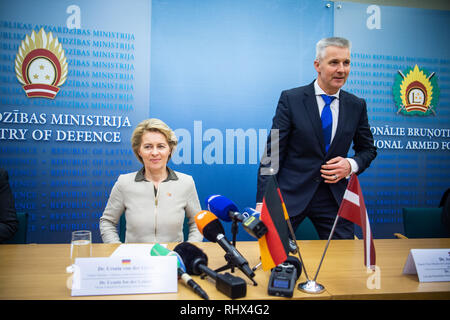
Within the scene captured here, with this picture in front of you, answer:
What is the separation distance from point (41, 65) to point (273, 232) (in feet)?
9.62

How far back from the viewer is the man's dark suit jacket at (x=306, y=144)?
2.11 metres

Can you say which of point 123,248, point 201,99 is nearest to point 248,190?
point 201,99

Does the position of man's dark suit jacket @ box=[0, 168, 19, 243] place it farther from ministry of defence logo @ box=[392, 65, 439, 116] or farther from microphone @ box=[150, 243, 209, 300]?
ministry of defence logo @ box=[392, 65, 439, 116]

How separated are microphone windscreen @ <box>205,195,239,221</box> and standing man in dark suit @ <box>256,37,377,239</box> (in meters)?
0.76

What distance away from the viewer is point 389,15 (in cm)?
359

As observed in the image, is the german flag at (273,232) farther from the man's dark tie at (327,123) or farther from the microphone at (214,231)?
the man's dark tie at (327,123)

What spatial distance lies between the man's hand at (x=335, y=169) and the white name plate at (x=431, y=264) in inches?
33.0

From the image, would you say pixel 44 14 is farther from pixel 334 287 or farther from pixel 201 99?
pixel 334 287

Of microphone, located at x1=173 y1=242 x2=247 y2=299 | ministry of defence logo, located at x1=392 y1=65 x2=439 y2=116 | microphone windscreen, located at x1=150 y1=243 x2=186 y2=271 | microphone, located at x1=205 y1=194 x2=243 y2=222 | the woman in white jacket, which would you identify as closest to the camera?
microphone, located at x1=173 y1=242 x2=247 y2=299

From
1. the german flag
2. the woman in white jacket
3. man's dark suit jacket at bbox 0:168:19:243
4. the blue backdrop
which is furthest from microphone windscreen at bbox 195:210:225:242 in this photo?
the blue backdrop

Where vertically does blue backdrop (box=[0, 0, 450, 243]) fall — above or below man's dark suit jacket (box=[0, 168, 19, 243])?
above

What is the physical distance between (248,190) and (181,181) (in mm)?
1316

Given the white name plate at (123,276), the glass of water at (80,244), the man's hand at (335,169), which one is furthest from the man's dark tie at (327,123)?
the glass of water at (80,244)

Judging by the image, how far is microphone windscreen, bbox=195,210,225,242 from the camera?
4.07 ft
